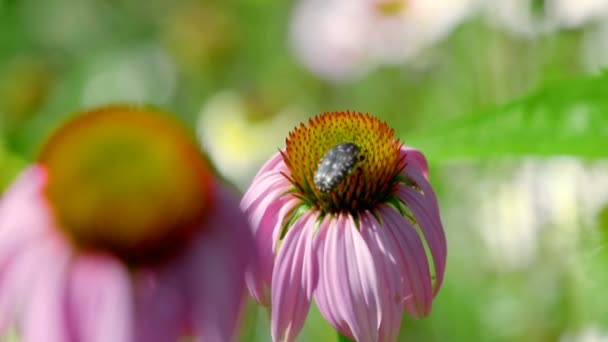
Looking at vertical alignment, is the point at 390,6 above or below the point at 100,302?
above

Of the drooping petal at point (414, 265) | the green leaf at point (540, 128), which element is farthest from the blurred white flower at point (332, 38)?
the drooping petal at point (414, 265)

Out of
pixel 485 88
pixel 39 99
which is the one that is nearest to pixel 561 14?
pixel 485 88

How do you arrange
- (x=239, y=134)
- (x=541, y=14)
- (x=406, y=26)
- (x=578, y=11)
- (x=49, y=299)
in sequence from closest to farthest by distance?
(x=49, y=299)
(x=541, y=14)
(x=578, y=11)
(x=406, y=26)
(x=239, y=134)

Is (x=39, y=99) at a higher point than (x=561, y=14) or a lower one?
lower

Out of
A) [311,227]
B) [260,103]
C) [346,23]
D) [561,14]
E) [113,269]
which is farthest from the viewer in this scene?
[260,103]

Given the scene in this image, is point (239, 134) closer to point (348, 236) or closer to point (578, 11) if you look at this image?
point (578, 11)

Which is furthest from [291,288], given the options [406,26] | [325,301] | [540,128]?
[406,26]

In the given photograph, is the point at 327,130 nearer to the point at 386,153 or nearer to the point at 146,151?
the point at 386,153
